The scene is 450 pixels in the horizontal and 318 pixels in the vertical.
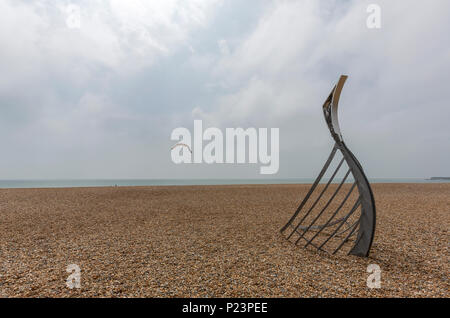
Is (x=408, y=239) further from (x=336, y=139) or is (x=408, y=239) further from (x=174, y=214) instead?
(x=174, y=214)

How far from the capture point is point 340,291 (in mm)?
4035

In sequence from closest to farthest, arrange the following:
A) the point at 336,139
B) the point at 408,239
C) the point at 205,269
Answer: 1. the point at 205,269
2. the point at 336,139
3. the point at 408,239

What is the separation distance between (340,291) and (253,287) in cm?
154

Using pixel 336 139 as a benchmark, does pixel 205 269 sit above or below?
below

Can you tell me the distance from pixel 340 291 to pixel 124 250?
538cm

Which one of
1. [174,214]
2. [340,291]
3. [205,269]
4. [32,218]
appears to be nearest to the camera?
[340,291]

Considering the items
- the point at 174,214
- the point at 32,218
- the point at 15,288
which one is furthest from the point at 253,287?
the point at 32,218

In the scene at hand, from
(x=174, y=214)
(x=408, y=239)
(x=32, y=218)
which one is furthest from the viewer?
(x=174, y=214)

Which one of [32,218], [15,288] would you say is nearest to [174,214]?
[32,218]

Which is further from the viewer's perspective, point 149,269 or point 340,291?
point 149,269
